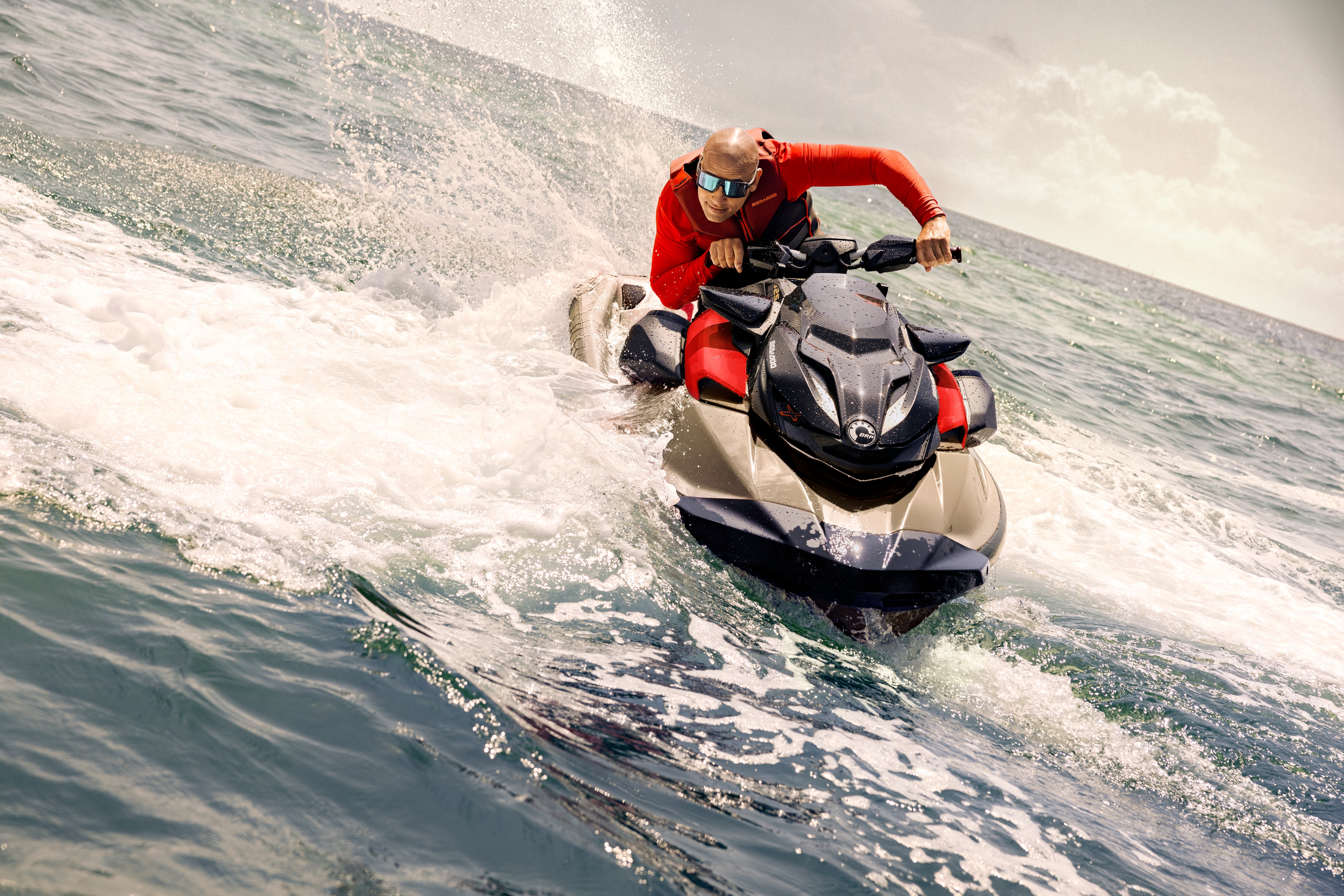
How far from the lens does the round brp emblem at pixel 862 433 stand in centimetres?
282

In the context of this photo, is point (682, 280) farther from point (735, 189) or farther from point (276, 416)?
point (276, 416)

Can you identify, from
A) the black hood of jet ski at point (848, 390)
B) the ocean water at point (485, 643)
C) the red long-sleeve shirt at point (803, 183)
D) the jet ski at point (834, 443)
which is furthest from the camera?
the red long-sleeve shirt at point (803, 183)

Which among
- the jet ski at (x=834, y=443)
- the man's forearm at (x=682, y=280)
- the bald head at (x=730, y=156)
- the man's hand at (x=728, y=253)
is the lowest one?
the jet ski at (x=834, y=443)

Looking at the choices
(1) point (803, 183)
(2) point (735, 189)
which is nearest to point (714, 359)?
(2) point (735, 189)

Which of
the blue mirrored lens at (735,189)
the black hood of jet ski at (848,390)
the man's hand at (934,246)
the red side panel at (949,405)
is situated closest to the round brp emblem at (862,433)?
the black hood of jet ski at (848,390)

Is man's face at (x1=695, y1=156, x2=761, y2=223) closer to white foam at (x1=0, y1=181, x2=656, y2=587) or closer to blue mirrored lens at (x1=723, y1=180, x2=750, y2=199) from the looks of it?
blue mirrored lens at (x1=723, y1=180, x2=750, y2=199)

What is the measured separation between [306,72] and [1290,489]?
15.4 m

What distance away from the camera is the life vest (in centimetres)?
383

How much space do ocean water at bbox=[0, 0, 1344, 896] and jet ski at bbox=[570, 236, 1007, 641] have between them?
0.19 m

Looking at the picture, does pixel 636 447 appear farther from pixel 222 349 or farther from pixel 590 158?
pixel 590 158

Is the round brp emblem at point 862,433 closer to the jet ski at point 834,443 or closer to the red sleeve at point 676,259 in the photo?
the jet ski at point 834,443

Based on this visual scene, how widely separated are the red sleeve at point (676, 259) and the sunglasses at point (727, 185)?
377 millimetres

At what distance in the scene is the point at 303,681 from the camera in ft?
6.21

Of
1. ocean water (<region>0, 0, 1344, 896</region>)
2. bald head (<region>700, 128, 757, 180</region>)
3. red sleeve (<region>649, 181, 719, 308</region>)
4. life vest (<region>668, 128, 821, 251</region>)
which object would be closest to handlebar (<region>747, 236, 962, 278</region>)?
life vest (<region>668, 128, 821, 251</region>)
